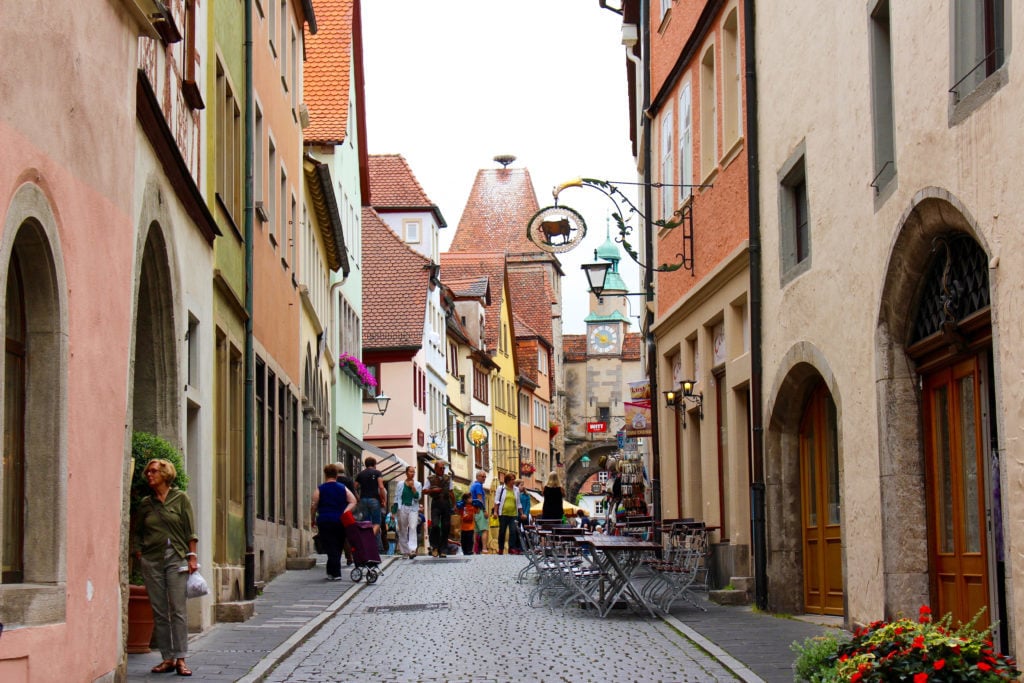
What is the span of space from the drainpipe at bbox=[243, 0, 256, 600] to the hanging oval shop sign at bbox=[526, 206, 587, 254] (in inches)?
178

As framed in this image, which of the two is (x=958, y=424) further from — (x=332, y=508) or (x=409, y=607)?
(x=332, y=508)

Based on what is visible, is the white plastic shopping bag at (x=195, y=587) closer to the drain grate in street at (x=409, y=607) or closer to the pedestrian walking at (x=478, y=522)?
the drain grate in street at (x=409, y=607)

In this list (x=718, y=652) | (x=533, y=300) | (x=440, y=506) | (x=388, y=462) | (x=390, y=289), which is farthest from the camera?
(x=533, y=300)

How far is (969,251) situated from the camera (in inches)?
440

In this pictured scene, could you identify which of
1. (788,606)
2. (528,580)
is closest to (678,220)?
(528,580)

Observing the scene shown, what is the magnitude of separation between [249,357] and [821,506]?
6.84m

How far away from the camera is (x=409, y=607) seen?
18.1m

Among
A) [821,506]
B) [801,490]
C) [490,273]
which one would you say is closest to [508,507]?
[801,490]

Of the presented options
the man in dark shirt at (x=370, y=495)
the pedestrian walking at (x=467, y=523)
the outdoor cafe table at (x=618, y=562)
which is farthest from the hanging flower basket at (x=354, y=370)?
the outdoor cafe table at (x=618, y=562)

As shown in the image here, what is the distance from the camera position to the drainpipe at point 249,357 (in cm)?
1839

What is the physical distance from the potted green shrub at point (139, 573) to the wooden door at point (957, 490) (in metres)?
5.87

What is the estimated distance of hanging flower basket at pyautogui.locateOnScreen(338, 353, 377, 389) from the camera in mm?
38812

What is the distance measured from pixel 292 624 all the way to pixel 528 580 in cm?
747

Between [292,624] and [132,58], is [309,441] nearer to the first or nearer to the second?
[292,624]
